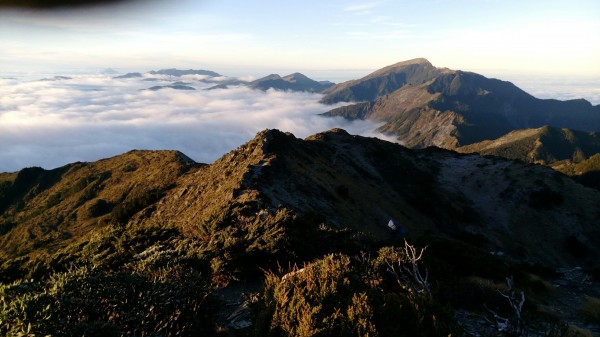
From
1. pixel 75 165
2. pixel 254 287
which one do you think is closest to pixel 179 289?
pixel 254 287

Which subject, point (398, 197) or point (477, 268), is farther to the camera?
point (398, 197)

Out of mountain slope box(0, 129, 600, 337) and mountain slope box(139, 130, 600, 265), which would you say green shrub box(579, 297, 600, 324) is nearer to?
mountain slope box(0, 129, 600, 337)

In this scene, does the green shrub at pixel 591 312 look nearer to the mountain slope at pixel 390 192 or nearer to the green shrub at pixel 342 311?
the green shrub at pixel 342 311

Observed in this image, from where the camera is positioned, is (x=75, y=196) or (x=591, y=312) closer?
(x=591, y=312)

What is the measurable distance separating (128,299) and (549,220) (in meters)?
73.1

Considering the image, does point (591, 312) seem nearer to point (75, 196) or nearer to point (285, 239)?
point (285, 239)

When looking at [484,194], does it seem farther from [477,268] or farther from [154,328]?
[154,328]

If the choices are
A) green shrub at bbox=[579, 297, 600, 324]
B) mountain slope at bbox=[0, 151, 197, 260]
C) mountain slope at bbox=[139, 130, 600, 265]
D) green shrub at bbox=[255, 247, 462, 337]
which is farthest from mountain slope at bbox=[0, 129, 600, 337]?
green shrub at bbox=[579, 297, 600, 324]

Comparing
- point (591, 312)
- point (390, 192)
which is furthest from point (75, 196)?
point (591, 312)

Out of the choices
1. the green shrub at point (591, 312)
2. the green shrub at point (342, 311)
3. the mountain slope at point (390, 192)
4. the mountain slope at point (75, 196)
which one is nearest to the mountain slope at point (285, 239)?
the green shrub at point (342, 311)

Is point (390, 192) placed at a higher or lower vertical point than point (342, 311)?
lower

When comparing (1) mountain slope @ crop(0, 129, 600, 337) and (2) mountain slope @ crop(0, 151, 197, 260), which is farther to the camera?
(2) mountain slope @ crop(0, 151, 197, 260)

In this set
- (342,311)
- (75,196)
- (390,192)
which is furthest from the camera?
(75,196)

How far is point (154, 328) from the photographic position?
8484 mm
